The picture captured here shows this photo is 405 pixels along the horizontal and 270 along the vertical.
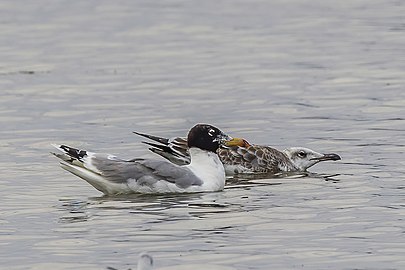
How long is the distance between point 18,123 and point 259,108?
352 centimetres

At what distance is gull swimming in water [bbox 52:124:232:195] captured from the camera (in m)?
15.1

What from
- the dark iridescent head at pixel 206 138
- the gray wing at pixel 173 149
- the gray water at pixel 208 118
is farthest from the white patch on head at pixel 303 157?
the dark iridescent head at pixel 206 138

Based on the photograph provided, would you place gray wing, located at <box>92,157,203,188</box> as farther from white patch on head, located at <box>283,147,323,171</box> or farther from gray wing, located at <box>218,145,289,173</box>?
white patch on head, located at <box>283,147,323,171</box>

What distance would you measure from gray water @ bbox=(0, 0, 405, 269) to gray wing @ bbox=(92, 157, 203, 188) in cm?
20

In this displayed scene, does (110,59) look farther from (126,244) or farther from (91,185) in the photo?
(126,244)

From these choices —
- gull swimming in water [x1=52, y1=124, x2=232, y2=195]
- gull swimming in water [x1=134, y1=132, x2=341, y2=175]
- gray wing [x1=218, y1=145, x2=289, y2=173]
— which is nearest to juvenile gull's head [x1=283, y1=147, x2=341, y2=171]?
gull swimming in water [x1=134, y1=132, x2=341, y2=175]

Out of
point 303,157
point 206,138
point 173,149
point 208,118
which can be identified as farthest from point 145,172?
point 208,118

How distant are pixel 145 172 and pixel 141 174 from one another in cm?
6

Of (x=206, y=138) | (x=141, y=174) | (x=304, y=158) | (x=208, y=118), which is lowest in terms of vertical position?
(x=304, y=158)

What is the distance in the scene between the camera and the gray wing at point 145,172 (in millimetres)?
15109

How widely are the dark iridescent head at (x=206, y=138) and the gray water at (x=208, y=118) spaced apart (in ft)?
1.70

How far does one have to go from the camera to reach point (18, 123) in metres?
20.3

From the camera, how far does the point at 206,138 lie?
15820 millimetres

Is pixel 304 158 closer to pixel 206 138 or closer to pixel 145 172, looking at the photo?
pixel 206 138
